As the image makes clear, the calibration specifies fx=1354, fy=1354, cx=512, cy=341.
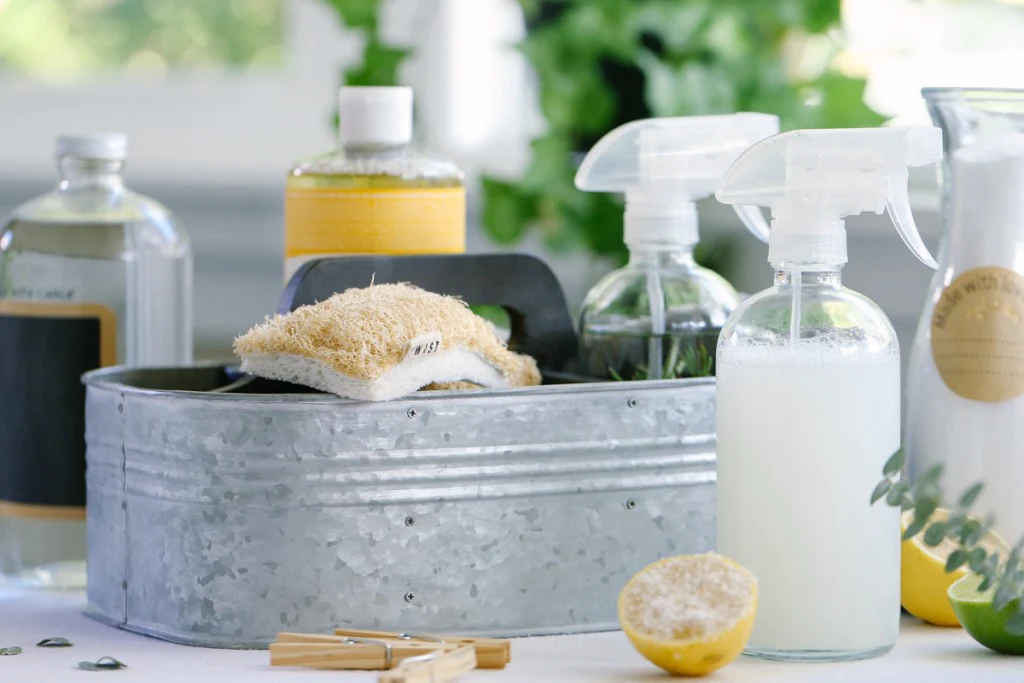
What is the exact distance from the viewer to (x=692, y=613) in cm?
42

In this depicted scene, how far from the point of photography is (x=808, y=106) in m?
1.04

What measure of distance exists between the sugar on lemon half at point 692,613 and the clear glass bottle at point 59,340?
26 cm

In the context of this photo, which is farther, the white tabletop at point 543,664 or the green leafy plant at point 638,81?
the green leafy plant at point 638,81

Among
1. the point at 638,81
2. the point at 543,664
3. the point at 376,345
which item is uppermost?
the point at 638,81

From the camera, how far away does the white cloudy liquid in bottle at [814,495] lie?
45cm

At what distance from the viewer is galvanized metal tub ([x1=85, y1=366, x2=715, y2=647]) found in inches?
18.1

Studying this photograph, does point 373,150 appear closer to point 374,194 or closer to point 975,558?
point 374,194

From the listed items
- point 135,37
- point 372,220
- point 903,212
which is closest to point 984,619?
point 903,212

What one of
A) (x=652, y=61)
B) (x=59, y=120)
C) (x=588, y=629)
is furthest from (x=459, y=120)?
(x=588, y=629)

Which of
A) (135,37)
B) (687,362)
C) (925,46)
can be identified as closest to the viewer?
(687,362)

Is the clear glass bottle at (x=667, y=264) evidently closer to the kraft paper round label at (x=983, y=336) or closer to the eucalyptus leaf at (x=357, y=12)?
the kraft paper round label at (x=983, y=336)

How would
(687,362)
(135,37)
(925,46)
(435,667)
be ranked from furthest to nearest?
(135,37), (925,46), (687,362), (435,667)

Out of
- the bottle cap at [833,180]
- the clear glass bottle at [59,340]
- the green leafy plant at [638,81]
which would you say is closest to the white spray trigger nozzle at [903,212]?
the bottle cap at [833,180]

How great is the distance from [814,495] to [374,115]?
0.25 meters
